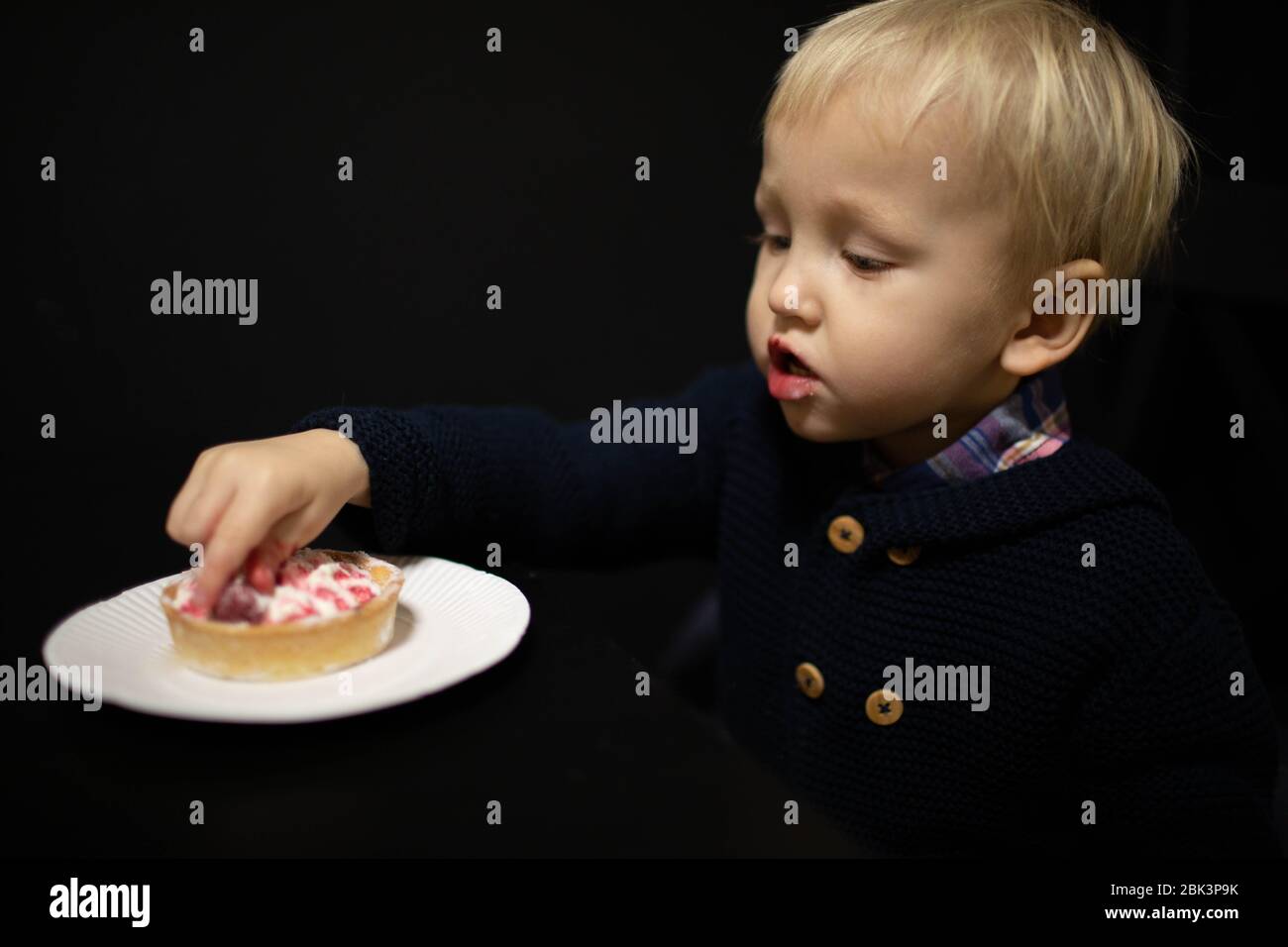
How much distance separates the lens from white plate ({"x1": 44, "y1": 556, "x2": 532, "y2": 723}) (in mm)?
690

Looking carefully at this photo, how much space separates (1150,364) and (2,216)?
146cm

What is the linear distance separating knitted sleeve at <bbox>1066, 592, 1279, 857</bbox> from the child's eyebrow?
0.36m

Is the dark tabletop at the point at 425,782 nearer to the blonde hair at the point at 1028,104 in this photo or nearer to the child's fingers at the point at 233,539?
the child's fingers at the point at 233,539

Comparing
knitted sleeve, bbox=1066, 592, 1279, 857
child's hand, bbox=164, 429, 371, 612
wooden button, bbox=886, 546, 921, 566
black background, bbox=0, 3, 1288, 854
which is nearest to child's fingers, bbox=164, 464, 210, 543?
child's hand, bbox=164, 429, 371, 612

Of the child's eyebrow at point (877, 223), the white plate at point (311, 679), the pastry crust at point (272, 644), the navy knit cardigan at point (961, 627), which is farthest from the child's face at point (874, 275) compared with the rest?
the pastry crust at point (272, 644)

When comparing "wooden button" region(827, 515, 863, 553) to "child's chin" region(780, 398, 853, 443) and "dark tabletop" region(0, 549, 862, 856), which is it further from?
"dark tabletop" region(0, 549, 862, 856)

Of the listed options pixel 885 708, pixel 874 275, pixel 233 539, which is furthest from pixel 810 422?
pixel 233 539

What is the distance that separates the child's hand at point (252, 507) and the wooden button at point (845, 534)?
45 centimetres

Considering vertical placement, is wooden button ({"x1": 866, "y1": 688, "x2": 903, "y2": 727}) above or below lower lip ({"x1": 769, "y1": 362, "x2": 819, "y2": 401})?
below

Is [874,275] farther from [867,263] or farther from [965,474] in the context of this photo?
[965,474]

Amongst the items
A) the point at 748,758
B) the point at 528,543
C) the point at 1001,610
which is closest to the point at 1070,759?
the point at 1001,610

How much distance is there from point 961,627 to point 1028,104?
0.43m

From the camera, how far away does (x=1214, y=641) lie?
0.93 metres
